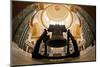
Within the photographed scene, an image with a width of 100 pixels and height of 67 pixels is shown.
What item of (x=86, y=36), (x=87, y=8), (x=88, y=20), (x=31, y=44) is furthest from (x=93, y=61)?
(x=31, y=44)

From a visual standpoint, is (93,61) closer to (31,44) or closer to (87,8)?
(87,8)

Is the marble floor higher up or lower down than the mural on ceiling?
lower down

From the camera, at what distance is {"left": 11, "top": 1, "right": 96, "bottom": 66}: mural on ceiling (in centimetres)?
184

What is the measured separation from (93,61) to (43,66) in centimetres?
59

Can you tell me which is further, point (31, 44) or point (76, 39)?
point (76, 39)

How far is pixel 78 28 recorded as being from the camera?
2041 mm

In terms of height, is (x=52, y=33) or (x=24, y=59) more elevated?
(x=52, y=33)

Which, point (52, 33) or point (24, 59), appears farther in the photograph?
point (52, 33)

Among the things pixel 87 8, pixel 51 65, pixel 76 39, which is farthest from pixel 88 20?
pixel 51 65

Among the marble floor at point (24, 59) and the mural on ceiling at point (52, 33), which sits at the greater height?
the mural on ceiling at point (52, 33)

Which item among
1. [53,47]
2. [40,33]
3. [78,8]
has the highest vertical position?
[78,8]

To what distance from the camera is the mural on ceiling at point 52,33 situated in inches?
72.6

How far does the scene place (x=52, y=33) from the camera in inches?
77.1

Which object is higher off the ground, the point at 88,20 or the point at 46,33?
the point at 88,20
